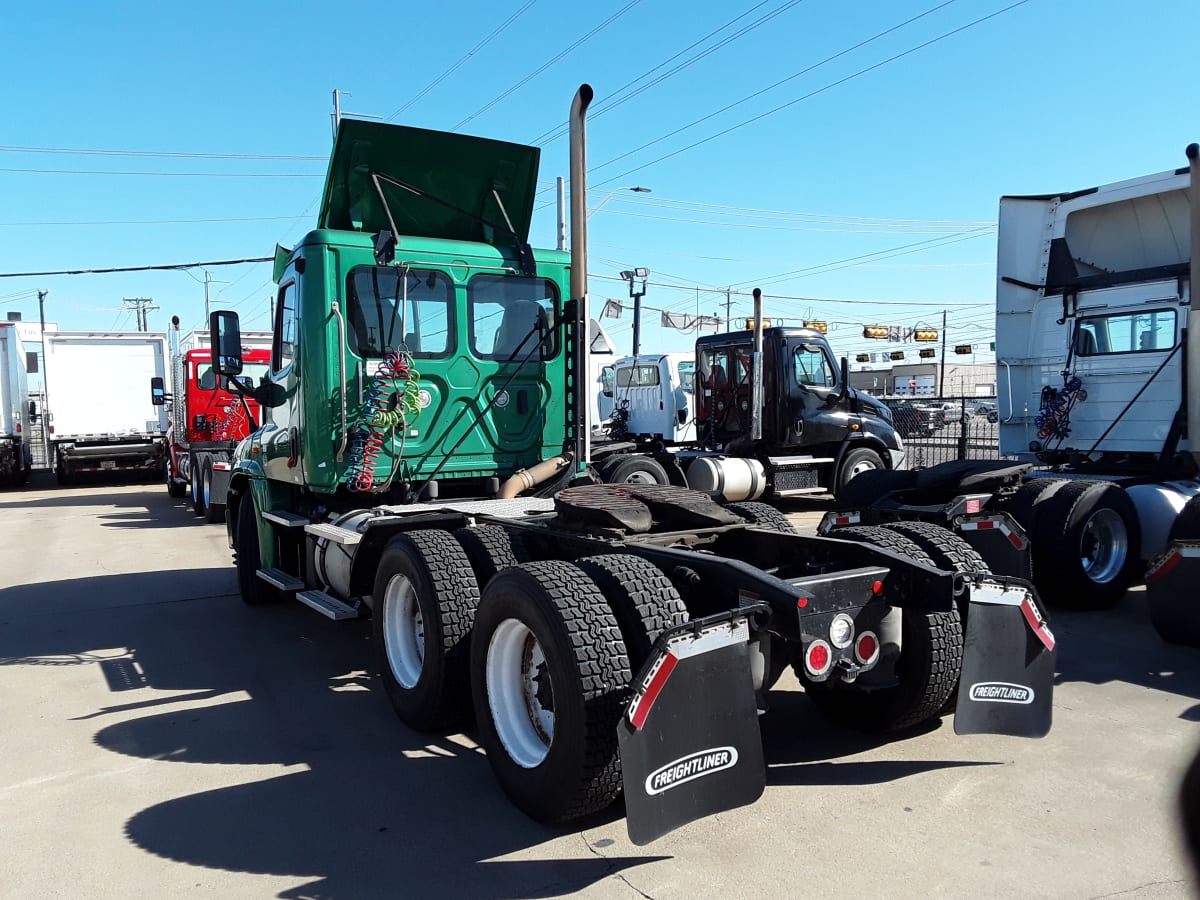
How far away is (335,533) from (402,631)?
94 centimetres

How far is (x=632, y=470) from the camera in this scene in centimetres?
1211

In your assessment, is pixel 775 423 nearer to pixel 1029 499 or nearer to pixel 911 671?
pixel 1029 499

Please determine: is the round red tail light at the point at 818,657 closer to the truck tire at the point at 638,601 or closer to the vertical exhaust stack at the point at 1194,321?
the truck tire at the point at 638,601

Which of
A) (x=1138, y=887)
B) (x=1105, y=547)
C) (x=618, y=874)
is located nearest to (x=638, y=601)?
(x=618, y=874)

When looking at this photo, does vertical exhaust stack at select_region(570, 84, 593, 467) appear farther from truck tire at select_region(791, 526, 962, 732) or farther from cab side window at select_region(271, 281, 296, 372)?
truck tire at select_region(791, 526, 962, 732)

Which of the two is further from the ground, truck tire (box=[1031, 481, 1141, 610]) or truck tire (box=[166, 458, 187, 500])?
truck tire (box=[1031, 481, 1141, 610])

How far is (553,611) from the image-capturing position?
349 cm

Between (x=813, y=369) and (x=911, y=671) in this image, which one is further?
(x=813, y=369)

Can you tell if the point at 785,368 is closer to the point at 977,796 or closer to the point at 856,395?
the point at 856,395

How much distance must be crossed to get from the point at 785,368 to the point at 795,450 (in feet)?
4.48

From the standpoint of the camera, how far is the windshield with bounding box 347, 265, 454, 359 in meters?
6.39

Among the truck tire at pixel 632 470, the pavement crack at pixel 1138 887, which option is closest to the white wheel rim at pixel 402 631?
the pavement crack at pixel 1138 887

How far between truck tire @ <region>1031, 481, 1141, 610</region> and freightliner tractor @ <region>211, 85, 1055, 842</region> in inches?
115

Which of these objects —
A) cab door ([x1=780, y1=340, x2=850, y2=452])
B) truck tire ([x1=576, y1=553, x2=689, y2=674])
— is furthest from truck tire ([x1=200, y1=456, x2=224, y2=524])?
truck tire ([x1=576, y1=553, x2=689, y2=674])
